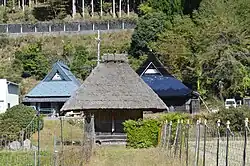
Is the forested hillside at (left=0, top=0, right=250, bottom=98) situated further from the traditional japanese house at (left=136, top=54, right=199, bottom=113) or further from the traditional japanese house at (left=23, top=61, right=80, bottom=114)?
the traditional japanese house at (left=23, top=61, right=80, bottom=114)

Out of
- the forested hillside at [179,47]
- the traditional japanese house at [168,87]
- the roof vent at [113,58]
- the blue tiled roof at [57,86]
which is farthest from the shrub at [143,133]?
the blue tiled roof at [57,86]

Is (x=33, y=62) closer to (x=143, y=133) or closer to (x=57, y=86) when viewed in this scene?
(x=57, y=86)

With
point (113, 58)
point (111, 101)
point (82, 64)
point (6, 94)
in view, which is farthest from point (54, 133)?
point (82, 64)

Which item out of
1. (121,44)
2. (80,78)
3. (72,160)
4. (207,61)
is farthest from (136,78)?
(121,44)

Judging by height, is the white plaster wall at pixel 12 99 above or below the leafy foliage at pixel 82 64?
below

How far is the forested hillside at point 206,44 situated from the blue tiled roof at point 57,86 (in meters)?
6.73

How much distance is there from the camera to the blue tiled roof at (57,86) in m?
40.2

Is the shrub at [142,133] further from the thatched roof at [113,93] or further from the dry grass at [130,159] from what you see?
the dry grass at [130,159]

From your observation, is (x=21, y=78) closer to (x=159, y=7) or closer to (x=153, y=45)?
(x=153, y=45)

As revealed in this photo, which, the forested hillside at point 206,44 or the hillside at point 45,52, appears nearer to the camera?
the forested hillside at point 206,44

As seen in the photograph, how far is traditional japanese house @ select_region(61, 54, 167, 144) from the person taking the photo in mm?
26297

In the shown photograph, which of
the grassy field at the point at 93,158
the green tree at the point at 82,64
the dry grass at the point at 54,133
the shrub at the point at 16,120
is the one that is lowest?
the dry grass at the point at 54,133

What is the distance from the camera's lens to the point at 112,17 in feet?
186

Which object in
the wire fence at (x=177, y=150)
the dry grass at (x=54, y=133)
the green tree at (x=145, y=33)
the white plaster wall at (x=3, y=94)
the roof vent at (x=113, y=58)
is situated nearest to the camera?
the wire fence at (x=177, y=150)
